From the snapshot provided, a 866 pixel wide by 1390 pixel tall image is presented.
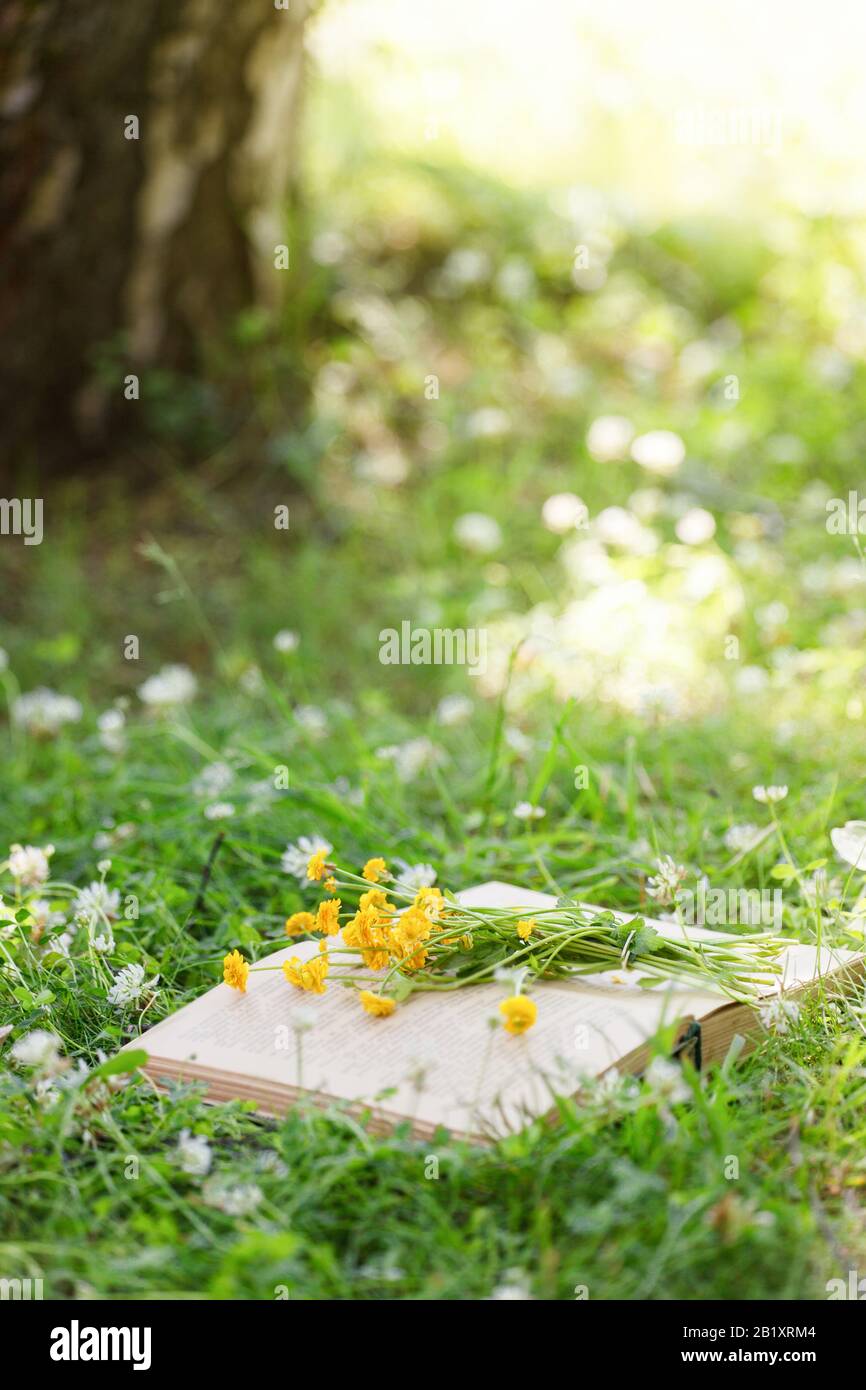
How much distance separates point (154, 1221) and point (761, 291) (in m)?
4.08

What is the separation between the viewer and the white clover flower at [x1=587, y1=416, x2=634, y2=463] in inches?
144

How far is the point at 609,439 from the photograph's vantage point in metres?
3.68

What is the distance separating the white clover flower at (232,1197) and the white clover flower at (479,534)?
2.36m

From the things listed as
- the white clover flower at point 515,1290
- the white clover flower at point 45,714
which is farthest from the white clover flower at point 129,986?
the white clover flower at point 45,714

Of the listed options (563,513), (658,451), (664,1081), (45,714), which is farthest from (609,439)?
(664,1081)

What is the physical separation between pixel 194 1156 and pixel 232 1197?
0.08 metres

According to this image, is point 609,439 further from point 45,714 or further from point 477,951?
point 477,951

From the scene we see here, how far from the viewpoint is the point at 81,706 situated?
3094mm

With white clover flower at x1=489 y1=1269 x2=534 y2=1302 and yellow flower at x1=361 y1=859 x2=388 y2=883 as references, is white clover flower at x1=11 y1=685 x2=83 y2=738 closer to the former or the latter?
yellow flower at x1=361 y1=859 x2=388 y2=883

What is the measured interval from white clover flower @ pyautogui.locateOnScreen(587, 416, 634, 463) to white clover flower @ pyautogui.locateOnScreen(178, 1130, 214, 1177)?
2.59 m

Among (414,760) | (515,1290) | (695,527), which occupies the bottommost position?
(515,1290)

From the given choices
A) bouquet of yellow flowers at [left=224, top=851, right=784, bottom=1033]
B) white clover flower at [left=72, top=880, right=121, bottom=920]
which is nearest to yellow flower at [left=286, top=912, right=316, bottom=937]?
bouquet of yellow flowers at [left=224, top=851, right=784, bottom=1033]

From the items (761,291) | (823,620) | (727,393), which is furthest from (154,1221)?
(761,291)

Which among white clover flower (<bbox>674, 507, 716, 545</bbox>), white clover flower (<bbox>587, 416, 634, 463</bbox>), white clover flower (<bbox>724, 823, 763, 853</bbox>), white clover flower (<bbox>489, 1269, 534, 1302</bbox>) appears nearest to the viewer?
white clover flower (<bbox>489, 1269, 534, 1302</bbox>)
